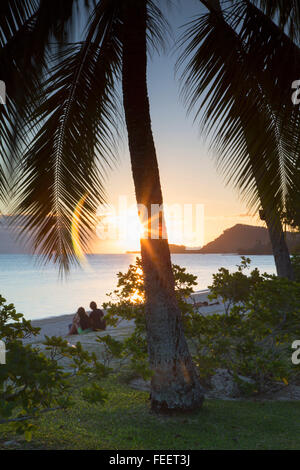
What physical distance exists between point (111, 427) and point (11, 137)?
3.58 meters

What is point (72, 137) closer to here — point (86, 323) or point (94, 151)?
point (94, 151)

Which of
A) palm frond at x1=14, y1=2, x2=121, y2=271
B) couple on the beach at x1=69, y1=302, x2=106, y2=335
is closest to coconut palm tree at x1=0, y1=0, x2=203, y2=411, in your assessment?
palm frond at x1=14, y1=2, x2=121, y2=271

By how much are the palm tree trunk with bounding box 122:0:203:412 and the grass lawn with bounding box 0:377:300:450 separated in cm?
38

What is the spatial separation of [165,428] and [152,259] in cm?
201

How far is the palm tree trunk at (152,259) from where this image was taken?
18.1ft

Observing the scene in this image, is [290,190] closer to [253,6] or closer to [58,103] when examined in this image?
[253,6]

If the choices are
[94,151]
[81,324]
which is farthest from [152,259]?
[81,324]

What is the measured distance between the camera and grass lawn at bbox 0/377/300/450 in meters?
4.73

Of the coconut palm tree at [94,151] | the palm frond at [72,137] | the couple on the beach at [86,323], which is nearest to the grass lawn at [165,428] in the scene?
the coconut palm tree at [94,151]

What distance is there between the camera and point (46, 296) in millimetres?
55438

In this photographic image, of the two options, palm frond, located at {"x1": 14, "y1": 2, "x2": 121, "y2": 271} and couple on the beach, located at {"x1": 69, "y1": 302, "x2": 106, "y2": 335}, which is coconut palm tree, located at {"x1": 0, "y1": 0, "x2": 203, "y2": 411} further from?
couple on the beach, located at {"x1": 69, "y1": 302, "x2": 106, "y2": 335}

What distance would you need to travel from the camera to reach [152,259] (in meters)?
5.56
